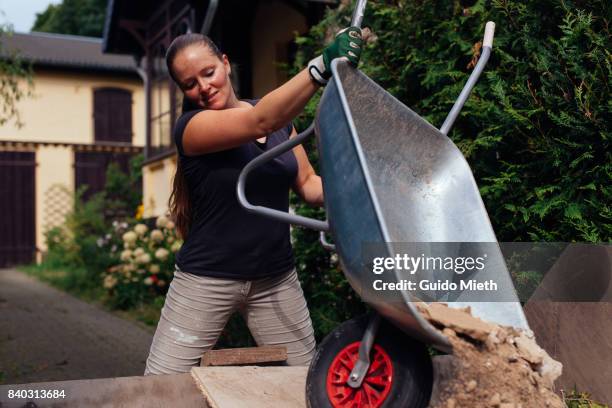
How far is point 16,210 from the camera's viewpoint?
50.7ft

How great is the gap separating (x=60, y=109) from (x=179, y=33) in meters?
7.71

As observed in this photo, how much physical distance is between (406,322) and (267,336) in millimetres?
1077

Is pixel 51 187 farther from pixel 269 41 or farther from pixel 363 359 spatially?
pixel 363 359

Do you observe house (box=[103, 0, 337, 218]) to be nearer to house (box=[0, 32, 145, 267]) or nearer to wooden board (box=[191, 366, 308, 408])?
house (box=[0, 32, 145, 267])

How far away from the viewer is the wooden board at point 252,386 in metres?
1.96

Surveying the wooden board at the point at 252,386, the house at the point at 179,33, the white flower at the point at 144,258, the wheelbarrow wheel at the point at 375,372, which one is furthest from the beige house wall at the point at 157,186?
the wheelbarrow wheel at the point at 375,372

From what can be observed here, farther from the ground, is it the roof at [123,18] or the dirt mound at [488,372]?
the roof at [123,18]

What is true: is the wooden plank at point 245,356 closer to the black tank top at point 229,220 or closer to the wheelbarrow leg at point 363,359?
the black tank top at point 229,220

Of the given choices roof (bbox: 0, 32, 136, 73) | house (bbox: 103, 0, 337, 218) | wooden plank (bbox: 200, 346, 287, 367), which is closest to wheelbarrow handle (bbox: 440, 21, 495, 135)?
wooden plank (bbox: 200, 346, 287, 367)

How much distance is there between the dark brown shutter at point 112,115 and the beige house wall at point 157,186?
19.8ft

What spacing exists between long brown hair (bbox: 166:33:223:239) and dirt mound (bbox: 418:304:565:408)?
1.15m

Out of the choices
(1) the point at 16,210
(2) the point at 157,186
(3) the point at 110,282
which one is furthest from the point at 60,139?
(3) the point at 110,282

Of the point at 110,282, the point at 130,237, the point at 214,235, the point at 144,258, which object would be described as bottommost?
the point at 110,282

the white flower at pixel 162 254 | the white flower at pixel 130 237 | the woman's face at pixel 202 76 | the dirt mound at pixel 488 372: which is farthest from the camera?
the white flower at pixel 130 237
